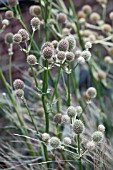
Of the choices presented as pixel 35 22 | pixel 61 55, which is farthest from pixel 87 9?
pixel 61 55

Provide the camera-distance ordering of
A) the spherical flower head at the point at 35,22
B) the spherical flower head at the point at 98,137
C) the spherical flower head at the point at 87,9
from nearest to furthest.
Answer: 1. the spherical flower head at the point at 98,137
2. the spherical flower head at the point at 35,22
3. the spherical flower head at the point at 87,9

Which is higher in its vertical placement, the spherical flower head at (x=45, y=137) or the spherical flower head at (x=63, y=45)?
the spherical flower head at (x=63, y=45)

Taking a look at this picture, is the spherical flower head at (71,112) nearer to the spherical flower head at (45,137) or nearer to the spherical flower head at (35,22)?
the spherical flower head at (45,137)

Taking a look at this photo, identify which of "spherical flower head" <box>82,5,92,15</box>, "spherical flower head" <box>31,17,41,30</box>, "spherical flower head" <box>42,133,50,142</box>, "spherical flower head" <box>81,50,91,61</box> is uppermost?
"spherical flower head" <box>82,5,92,15</box>

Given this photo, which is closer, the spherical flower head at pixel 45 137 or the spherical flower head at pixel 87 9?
the spherical flower head at pixel 45 137

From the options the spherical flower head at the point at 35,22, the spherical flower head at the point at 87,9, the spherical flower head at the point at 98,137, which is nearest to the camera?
the spherical flower head at the point at 98,137

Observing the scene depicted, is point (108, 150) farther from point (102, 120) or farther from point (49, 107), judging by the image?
point (49, 107)

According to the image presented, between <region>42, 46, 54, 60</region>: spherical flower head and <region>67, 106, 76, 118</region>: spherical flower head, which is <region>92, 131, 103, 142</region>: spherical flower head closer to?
<region>67, 106, 76, 118</region>: spherical flower head

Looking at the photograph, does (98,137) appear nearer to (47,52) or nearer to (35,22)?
(47,52)


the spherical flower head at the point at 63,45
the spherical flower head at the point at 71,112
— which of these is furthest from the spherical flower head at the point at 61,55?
the spherical flower head at the point at 71,112

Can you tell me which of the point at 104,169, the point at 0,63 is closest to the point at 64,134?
the point at 104,169

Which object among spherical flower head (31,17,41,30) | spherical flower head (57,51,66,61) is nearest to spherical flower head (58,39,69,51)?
spherical flower head (57,51,66,61)
